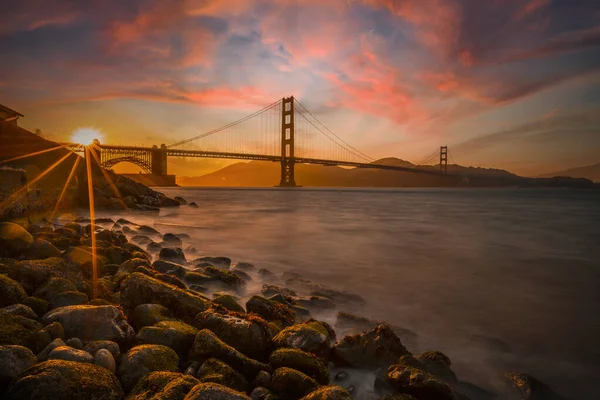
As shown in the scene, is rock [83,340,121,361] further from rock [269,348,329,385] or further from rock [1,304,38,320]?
rock [269,348,329,385]

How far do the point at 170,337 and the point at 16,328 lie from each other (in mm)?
1112

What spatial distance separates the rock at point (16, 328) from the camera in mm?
2359

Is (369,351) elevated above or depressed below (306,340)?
below

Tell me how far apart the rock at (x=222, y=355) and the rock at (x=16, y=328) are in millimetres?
1204

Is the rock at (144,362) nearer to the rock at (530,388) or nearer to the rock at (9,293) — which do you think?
the rock at (9,293)

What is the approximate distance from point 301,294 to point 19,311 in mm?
3733

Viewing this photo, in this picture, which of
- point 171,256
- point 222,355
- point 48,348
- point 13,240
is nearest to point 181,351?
point 222,355

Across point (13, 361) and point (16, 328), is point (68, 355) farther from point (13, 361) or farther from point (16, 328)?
point (16, 328)

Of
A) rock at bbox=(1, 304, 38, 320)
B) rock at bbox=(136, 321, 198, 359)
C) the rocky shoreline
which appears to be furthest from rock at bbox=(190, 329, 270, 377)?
rock at bbox=(1, 304, 38, 320)

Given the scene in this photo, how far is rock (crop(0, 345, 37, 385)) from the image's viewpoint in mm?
1942

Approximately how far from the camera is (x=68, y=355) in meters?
2.10

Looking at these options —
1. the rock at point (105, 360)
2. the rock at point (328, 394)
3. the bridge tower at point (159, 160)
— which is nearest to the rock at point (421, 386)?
the rock at point (328, 394)

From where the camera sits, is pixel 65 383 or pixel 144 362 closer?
pixel 65 383

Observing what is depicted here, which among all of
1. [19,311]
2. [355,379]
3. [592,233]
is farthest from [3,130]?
[592,233]
